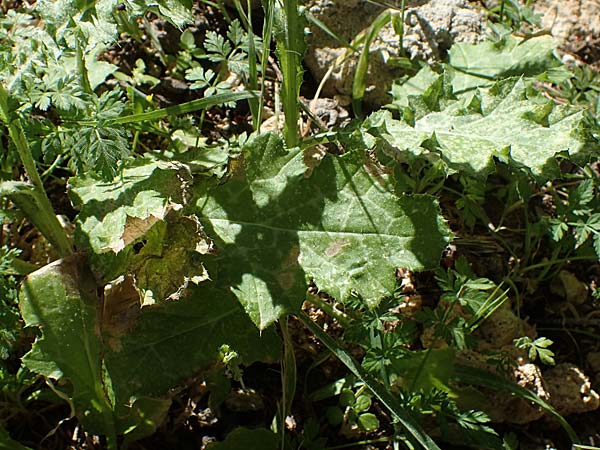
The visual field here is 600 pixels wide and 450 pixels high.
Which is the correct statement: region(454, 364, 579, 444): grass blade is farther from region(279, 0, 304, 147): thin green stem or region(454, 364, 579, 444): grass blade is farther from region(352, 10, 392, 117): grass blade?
region(352, 10, 392, 117): grass blade

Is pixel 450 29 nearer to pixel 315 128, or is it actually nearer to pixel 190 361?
pixel 315 128

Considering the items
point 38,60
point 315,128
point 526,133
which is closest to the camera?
point 38,60

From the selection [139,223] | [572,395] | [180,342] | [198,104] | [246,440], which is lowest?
[572,395]

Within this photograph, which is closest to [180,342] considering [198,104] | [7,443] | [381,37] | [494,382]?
[7,443]

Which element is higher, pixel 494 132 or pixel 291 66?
pixel 291 66

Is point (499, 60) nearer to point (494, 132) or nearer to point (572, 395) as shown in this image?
point (494, 132)

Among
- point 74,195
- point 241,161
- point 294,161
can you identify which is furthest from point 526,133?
point 74,195
